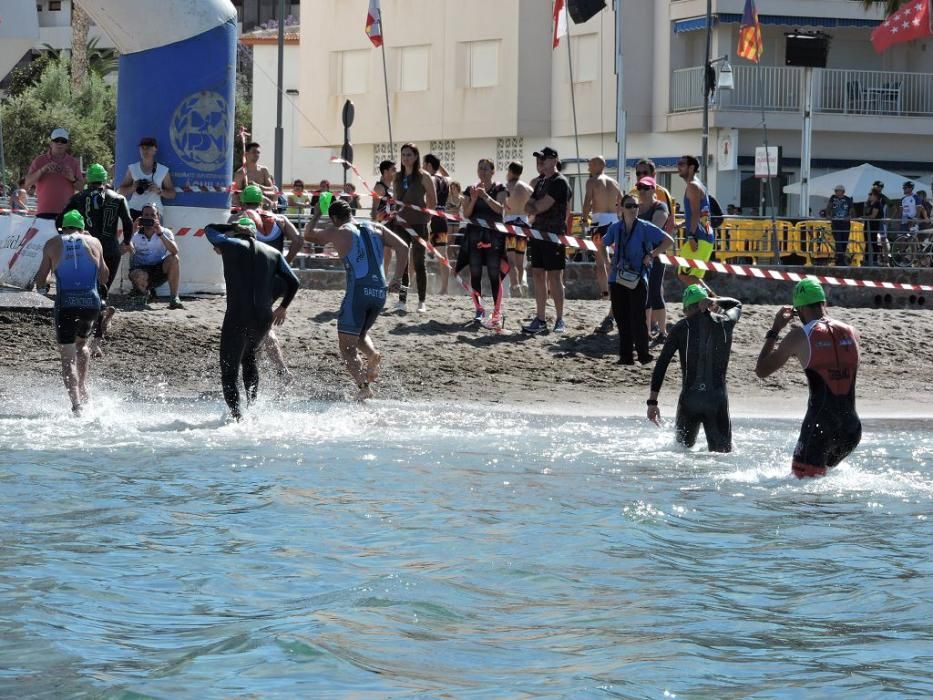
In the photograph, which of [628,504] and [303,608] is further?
[628,504]

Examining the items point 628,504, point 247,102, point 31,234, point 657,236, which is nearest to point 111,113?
point 247,102

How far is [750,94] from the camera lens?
40.0m

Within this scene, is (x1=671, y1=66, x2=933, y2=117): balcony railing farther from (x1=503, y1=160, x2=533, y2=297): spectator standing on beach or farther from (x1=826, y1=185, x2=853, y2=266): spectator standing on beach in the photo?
(x1=503, y1=160, x2=533, y2=297): spectator standing on beach

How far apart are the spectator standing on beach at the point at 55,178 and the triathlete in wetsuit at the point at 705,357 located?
8716 mm

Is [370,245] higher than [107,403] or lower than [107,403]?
higher

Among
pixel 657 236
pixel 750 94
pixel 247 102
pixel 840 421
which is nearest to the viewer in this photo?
pixel 840 421

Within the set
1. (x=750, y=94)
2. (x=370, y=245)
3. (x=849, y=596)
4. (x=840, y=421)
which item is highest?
(x=750, y=94)

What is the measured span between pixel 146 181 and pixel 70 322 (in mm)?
4622

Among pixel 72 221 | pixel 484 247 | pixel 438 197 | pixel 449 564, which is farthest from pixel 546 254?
pixel 449 564

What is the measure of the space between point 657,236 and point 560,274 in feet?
6.39

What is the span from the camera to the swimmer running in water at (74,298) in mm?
13305

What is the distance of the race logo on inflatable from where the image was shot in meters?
17.9

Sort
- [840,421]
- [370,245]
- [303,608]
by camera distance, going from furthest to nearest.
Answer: [370,245] < [840,421] < [303,608]

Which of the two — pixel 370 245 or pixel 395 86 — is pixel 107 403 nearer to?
pixel 370 245
